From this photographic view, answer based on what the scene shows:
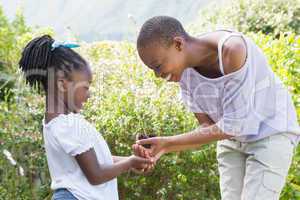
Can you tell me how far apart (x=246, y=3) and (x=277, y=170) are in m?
7.03

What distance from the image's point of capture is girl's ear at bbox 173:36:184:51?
7.86 ft

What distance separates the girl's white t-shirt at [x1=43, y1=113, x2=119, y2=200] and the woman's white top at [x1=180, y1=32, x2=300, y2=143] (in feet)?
1.74

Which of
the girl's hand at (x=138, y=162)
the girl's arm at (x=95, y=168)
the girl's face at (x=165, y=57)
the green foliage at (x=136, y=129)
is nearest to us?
the girl's face at (x=165, y=57)

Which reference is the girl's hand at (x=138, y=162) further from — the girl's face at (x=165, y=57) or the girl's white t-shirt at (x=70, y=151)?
the girl's face at (x=165, y=57)

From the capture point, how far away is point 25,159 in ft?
13.8

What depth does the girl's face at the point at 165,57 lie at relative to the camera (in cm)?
237

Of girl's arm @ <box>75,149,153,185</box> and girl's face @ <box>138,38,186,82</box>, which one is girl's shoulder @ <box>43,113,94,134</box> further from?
girl's face @ <box>138,38,186,82</box>

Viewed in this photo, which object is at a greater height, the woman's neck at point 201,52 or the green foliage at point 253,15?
the woman's neck at point 201,52

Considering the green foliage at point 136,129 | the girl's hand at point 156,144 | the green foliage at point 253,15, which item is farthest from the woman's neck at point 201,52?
the green foliage at point 253,15

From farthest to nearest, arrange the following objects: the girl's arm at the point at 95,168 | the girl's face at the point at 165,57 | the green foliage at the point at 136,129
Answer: the green foliage at the point at 136,129 < the girl's arm at the point at 95,168 < the girl's face at the point at 165,57

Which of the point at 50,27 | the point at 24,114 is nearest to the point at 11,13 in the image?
the point at 50,27

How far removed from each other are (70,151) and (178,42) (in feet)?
2.24

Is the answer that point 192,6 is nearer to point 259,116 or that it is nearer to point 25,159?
point 25,159

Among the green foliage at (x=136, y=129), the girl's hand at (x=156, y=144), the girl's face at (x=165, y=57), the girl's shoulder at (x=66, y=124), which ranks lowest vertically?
the green foliage at (x=136, y=129)
